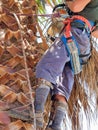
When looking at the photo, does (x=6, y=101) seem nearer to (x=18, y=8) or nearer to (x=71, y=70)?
(x=71, y=70)

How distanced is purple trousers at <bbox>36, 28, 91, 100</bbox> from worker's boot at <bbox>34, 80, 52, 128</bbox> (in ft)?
0.16

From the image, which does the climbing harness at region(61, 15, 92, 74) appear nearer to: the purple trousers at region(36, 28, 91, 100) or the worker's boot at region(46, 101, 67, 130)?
the purple trousers at region(36, 28, 91, 100)

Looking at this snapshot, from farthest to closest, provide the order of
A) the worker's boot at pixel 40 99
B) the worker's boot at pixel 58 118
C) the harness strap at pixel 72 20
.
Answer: the harness strap at pixel 72 20 → the worker's boot at pixel 58 118 → the worker's boot at pixel 40 99

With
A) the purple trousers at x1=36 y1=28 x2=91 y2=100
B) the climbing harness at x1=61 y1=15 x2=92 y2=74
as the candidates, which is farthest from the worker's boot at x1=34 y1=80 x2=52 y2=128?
the climbing harness at x1=61 y1=15 x2=92 y2=74

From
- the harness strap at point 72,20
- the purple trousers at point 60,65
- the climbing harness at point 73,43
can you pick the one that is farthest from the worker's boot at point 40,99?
the harness strap at point 72,20

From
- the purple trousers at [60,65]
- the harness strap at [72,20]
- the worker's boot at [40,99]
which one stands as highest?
the harness strap at [72,20]

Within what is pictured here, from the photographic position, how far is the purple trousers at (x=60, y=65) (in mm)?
2436

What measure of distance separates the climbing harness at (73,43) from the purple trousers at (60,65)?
27 mm

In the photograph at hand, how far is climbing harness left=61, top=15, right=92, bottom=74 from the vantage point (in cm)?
251

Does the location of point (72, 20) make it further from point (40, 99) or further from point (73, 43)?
point (40, 99)

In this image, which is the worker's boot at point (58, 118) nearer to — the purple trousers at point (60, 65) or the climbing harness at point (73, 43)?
the purple trousers at point (60, 65)

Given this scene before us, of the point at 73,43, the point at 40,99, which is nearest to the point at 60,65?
the point at 73,43

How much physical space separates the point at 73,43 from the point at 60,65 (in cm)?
17

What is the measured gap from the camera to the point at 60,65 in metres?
2.47
